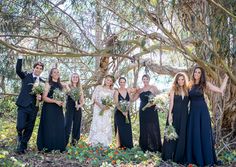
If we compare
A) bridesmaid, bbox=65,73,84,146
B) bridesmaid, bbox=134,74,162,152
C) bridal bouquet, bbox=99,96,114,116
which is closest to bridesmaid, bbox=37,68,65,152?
bridesmaid, bbox=65,73,84,146

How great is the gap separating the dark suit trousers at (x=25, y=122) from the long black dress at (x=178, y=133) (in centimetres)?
211

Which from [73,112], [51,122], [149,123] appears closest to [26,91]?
[51,122]

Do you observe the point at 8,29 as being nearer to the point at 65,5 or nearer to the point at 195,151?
the point at 65,5

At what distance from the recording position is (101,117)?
6.82m

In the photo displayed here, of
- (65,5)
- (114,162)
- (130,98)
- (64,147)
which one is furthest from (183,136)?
(65,5)

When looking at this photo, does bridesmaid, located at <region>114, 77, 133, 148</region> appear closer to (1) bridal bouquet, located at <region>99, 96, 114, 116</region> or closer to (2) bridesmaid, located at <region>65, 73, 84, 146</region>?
(1) bridal bouquet, located at <region>99, 96, 114, 116</region>

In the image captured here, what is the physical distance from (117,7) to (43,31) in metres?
1.52

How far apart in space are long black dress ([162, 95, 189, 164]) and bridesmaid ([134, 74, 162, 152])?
827 millimetres

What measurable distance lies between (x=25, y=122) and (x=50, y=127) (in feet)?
1.71

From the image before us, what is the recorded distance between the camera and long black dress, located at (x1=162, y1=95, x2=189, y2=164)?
208 inches

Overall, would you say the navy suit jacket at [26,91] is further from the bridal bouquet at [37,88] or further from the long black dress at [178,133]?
the long black dress at [178,133]

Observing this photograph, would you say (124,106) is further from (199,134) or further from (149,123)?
(199,134)

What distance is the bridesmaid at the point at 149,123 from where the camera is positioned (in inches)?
246

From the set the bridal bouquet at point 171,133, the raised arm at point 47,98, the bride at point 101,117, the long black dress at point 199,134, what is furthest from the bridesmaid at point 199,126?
the raised arm at point 47,98
